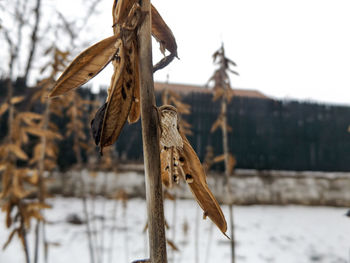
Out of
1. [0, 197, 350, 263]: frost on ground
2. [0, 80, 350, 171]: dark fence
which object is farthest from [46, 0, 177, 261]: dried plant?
[0, 80, 350, 171]: dark fence

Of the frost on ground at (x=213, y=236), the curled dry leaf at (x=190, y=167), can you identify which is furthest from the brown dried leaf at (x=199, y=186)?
the frost on ground at (x=213, y=236)

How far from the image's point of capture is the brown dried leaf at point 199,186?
0.92 feet

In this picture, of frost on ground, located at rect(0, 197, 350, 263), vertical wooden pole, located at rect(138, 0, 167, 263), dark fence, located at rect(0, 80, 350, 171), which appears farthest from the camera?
dark fence, located at rect(0, 80, 350, 171)

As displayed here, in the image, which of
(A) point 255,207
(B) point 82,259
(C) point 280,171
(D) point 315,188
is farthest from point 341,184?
(B) point 82,259

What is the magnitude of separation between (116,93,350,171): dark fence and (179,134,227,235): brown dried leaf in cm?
587

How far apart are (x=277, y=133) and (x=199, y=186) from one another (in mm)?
6865

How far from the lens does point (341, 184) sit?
5348mm

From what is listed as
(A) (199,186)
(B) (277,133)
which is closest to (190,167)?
(A) (199,186)

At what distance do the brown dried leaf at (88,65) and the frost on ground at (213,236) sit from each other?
2.23m

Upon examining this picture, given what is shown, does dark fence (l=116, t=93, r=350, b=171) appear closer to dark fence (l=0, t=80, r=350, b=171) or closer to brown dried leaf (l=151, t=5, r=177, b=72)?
dark fence (l=0, t=80, r=350, b=171)

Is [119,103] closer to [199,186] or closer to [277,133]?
[199,186]

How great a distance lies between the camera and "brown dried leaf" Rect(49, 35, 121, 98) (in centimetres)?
28

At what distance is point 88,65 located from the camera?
28 cm

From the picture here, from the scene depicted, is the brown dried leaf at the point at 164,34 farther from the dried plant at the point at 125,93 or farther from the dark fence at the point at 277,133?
the dark fence at the point at 277,133
